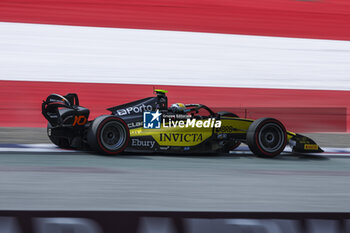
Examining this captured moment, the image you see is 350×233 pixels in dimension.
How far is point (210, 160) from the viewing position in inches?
236

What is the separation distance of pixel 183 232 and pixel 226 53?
808cm

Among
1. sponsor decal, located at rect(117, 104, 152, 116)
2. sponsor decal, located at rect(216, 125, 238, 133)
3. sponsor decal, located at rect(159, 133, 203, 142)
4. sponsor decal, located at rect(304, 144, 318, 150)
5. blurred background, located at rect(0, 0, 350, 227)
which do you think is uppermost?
blurred background, located at rect(0, 0, 350, 227)

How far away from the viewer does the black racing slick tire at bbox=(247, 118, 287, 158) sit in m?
6.41

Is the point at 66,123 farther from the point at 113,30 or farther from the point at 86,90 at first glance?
the point at 113,30

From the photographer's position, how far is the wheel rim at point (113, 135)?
19.5 ft

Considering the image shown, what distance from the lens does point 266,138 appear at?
6535 millimetres

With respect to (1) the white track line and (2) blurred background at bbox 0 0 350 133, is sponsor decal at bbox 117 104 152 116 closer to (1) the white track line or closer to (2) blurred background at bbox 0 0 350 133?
(2) blurred background at bbox 0 0 350 133

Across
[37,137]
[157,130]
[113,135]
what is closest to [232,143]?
[157,130]

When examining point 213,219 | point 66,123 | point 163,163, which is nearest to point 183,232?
point 213,219

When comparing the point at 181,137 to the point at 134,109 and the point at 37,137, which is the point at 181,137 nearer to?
the point at 134,109

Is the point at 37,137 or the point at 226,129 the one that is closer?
the point at 226,129

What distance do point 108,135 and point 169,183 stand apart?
2007 mm

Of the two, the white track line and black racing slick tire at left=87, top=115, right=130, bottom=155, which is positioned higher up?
the white track line

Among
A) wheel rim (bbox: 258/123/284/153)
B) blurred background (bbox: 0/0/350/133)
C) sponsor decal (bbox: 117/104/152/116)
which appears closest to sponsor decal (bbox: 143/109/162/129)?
sponsor decal (bbox: 117/104/152/116)
